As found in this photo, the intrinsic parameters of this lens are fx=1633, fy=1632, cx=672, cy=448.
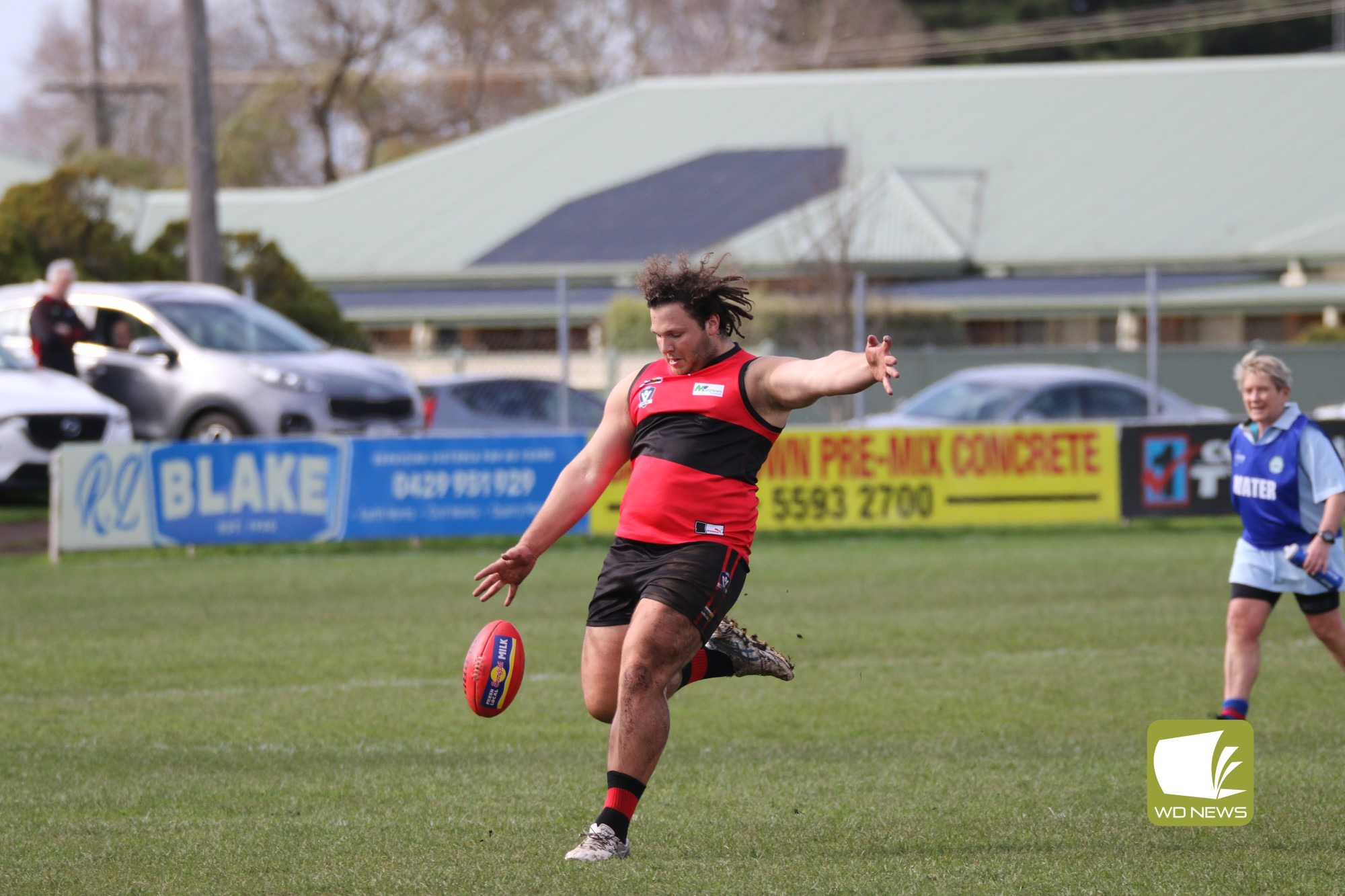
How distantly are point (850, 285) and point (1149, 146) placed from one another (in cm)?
1456

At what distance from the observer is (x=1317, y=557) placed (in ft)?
24.6

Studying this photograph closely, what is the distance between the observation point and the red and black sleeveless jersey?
230 inches

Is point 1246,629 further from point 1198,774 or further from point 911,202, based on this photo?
point 911,202

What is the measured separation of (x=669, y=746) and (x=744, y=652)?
6.56ft

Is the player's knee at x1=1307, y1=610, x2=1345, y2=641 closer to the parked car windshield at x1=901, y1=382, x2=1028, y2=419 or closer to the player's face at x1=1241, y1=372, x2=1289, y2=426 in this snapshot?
the player's face at x1=1241, y1=372, x2=1289, y2=426

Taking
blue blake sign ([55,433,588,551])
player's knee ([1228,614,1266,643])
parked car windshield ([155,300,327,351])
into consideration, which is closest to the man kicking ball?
player's knee ([1228,614,1266,643])

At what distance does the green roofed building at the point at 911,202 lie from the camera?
3284 cm

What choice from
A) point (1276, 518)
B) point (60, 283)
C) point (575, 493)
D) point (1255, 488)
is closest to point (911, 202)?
point (60, 283)

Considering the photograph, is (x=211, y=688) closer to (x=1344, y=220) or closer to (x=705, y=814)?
(x=705, y=814)

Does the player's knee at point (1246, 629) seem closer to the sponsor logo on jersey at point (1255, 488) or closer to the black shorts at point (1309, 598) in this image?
the black shorts at point (1309, 598)

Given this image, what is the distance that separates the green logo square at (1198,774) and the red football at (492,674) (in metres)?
2.37

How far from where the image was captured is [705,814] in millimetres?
6496

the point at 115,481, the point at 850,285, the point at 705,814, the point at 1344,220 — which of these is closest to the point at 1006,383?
the point at 850,285

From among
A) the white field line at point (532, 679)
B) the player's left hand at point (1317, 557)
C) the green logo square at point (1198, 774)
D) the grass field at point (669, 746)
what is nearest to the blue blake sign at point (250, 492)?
the grass field at point (669, 746)
